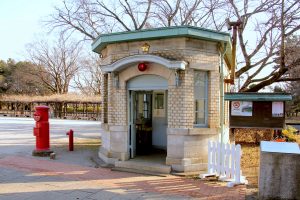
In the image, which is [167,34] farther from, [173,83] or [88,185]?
[88,185]

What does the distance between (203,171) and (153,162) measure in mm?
1488

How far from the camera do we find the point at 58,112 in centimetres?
4216

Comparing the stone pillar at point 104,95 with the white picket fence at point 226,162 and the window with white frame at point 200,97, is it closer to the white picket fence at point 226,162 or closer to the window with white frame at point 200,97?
the window with white frame at point 200,97

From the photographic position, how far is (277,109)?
12086mm

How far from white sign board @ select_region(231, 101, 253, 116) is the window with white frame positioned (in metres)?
3.68

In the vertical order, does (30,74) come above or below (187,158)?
above

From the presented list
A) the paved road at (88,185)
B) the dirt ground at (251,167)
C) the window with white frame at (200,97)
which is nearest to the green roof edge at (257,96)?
the dirt ground at (251,167)

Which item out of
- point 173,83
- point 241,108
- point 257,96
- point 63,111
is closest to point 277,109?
point 257,96

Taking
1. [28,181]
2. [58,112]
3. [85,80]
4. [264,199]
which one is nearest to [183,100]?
[264,199]

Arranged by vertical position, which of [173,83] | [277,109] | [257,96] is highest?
[173,83]

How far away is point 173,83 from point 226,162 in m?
2.56

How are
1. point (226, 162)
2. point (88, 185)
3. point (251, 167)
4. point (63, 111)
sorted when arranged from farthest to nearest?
point (63, 111) < point (251, 167) < point (226, 162) < point (88, 185)

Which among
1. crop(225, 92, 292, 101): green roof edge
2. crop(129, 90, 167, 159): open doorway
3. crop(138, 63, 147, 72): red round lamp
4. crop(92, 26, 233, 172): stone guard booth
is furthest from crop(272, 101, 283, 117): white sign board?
crop(138, 63, 147, 72): red round lamp

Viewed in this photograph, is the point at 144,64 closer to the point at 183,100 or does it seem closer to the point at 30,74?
the point at 183,100
